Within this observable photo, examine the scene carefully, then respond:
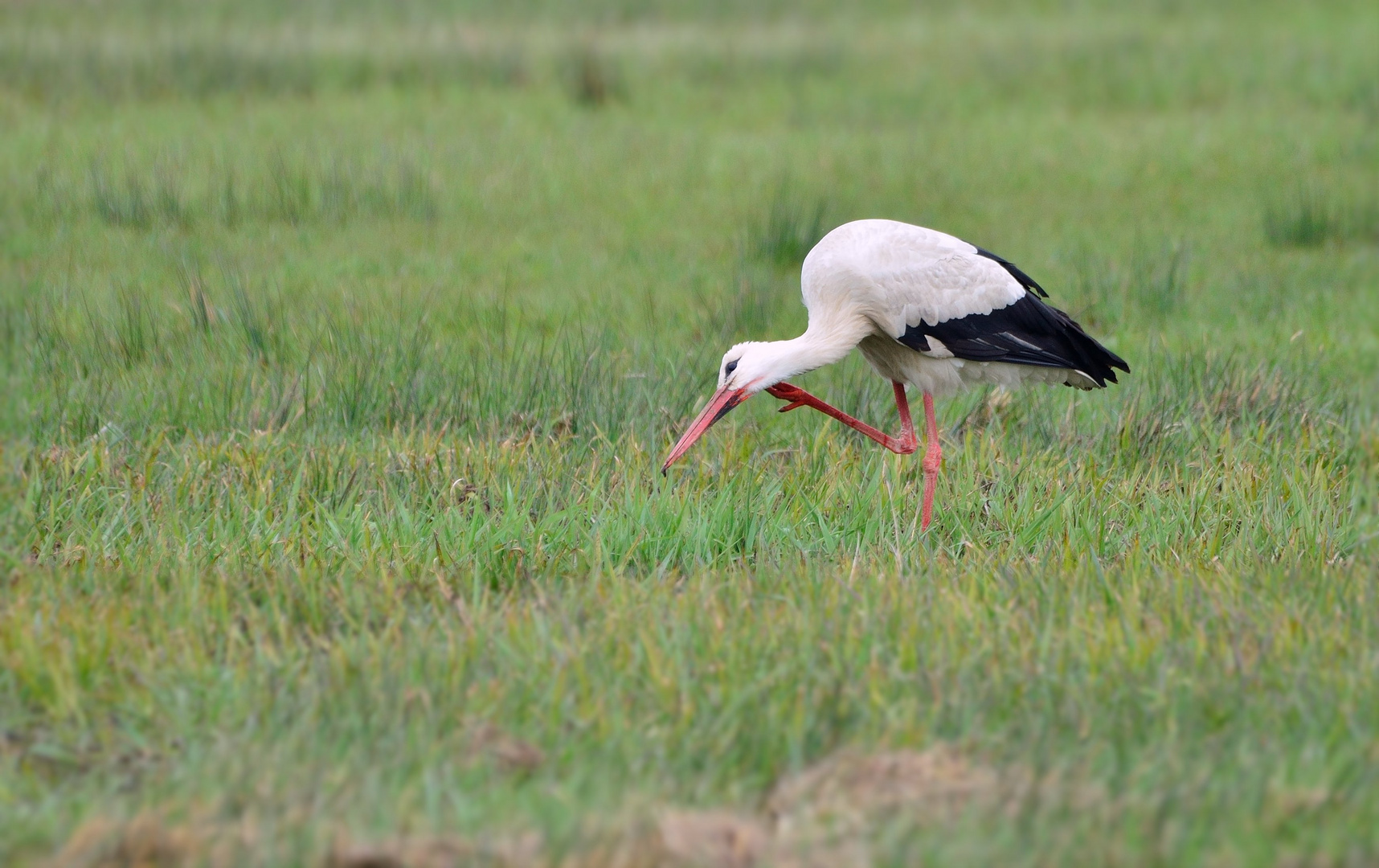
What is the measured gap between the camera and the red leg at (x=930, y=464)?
4.44 m

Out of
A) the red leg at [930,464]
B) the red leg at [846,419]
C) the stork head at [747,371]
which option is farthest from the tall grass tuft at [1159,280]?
the stork head at [747,371]

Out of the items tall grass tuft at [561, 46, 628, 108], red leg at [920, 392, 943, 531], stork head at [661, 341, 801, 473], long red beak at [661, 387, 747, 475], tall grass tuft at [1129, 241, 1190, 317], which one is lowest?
red leg at [920, 392, 943, 531]

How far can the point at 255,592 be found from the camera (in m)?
3.56

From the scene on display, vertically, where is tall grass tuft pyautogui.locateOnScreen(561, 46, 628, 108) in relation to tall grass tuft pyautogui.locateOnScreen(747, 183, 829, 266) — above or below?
above

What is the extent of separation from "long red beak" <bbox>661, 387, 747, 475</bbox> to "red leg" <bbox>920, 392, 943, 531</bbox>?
2.23ft

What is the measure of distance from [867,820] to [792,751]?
0.85 feet

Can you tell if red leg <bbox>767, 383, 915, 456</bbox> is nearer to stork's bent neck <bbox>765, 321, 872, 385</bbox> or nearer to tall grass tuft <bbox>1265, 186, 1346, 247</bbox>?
stork's bent neck <bbox>765, 321, 872, 385</bbox>

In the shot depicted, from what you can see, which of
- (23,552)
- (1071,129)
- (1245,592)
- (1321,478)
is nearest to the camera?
(1245,592)

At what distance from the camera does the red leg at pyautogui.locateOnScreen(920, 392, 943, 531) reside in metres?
4.44

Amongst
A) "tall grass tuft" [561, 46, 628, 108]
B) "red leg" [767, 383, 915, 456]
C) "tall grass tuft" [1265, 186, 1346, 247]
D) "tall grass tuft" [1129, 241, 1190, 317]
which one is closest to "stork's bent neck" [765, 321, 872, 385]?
"red leg" [767, 383, 915, 456]

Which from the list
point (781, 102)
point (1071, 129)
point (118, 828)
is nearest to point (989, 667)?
point (118, 828)

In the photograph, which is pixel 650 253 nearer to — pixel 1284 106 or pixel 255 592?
pixel 255 592

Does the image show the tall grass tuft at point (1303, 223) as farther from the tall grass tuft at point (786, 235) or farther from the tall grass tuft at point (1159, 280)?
the tall grass tuft at point (786, 235)

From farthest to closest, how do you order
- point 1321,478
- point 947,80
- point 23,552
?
point 947,80, point 1321,478, point 23,552
